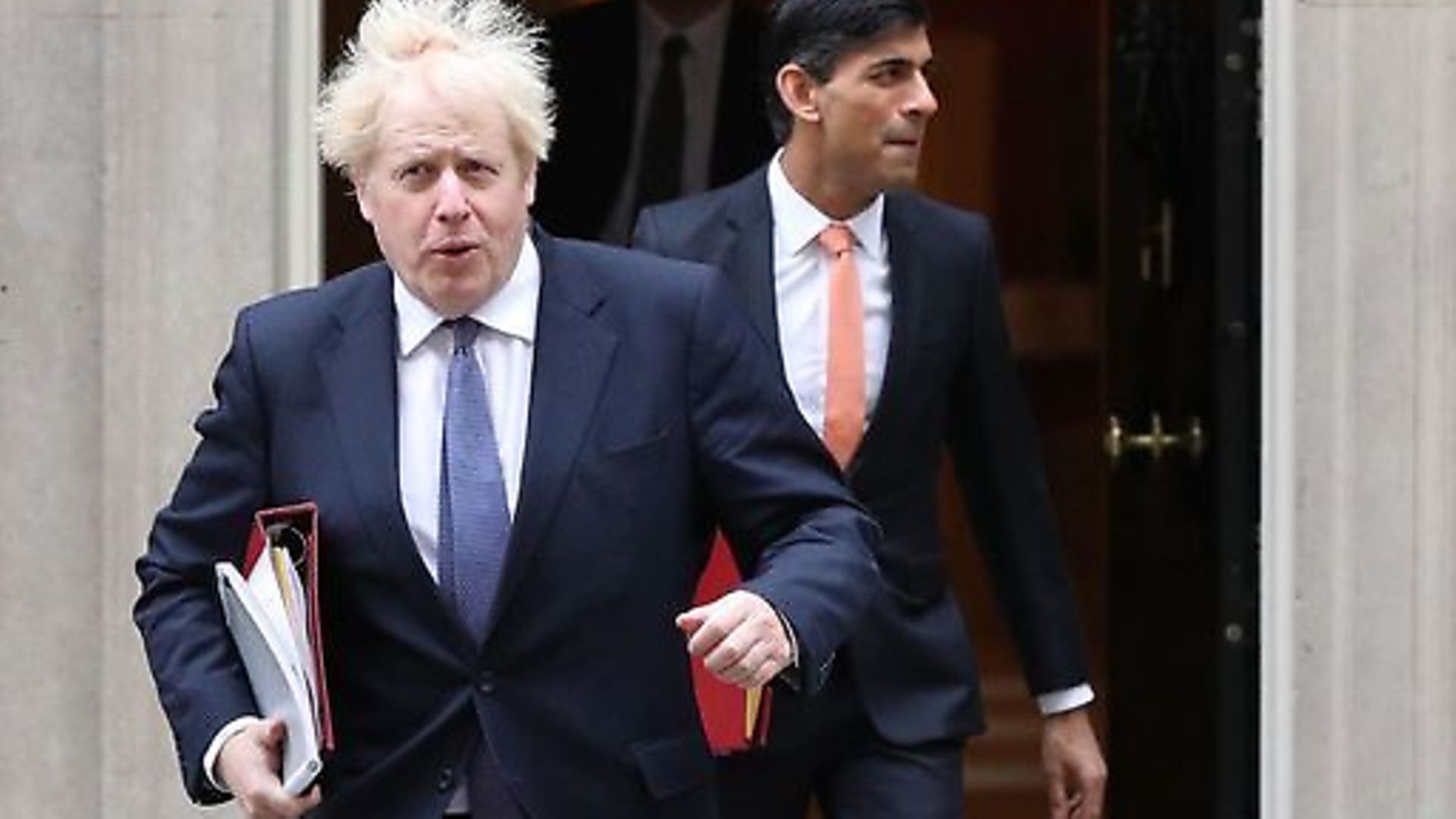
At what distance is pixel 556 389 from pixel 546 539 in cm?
19

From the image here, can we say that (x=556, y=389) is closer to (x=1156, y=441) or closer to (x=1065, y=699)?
(x=1065, y=699)

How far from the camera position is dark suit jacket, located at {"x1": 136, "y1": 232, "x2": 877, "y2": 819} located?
415 centimetres

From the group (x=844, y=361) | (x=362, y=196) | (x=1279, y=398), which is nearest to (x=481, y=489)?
(x=362, y=196)

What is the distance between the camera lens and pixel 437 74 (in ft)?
13.6

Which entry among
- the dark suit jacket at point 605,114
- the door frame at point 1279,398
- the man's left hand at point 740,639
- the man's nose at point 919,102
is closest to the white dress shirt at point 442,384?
the man's left hand at point 740,639

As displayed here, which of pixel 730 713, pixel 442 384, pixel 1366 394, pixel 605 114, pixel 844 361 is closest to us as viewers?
pixel 442 384

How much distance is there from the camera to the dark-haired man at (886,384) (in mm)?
5539

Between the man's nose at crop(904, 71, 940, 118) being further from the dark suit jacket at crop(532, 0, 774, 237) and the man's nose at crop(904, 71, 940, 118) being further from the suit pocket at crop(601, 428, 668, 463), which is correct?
the dark suit jacket at crop(532, 0, 774, 237)

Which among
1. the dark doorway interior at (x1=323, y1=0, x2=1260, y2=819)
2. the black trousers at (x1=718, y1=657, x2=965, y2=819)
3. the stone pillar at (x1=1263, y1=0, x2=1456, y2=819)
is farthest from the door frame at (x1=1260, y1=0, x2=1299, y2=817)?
the black trousers at (x1=718, y1=657, x2=965, y2=819)

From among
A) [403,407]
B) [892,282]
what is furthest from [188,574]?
[892,282]

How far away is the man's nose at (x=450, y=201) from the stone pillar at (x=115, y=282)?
232cm

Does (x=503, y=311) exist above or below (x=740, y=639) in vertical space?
above

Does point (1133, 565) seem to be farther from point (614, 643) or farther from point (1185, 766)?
point (614, 643)

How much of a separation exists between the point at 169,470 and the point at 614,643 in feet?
7.89
